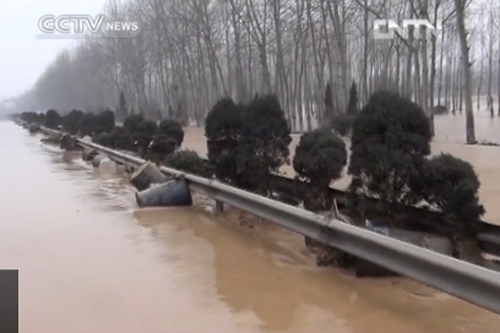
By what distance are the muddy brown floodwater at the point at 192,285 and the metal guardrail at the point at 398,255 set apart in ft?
1.04

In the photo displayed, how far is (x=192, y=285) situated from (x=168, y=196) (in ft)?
15.2

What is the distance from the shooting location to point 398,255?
4.59 metres

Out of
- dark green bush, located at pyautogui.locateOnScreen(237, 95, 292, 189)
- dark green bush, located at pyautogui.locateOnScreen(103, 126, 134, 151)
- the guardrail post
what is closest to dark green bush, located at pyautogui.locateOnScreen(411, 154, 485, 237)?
dark green bush, located at pyautogui.locateOnScreen(237, 95, 292, 189)

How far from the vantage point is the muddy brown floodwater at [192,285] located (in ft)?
14.3

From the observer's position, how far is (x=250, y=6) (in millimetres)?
41344

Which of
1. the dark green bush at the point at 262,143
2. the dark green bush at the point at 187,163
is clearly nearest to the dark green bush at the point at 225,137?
the dark green bush at the point at 262,143

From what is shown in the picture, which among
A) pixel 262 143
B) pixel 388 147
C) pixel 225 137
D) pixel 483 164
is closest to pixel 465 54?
pixel 483 164

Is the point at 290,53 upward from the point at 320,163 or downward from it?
upward

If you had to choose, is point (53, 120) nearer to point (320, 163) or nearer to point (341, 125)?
point (341, 125)

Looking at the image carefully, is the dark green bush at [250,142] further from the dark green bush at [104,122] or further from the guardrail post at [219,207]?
the dark green bush at [104,122]

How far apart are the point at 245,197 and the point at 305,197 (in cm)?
101

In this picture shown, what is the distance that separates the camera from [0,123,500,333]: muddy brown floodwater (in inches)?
171

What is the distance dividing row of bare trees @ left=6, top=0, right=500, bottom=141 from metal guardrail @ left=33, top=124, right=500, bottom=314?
75.0 feet

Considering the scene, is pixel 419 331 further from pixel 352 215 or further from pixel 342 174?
pixel 342 174
